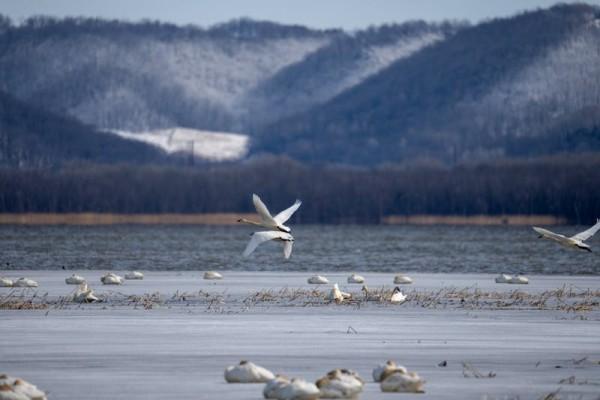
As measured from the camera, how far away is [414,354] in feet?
74.5

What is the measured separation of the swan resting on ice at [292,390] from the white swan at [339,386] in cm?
22

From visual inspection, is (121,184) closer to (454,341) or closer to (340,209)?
(340,209)

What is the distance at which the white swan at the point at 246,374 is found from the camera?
62.2 feet

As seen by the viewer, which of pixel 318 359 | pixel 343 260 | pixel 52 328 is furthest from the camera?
pixel 343 260

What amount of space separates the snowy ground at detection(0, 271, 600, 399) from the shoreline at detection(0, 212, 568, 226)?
139852 mm

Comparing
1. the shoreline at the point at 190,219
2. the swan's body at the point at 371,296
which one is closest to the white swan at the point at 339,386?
the swan's body at the point at 371,296

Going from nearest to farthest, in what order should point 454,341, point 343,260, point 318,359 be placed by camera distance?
point 318,359 < point 454,341 < point 343,260

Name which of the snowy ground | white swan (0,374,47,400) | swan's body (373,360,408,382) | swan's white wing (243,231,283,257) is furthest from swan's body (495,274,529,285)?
white swan (0,374,47,400)

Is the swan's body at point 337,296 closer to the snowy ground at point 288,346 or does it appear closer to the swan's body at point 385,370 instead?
the snowy ground at point 288,346

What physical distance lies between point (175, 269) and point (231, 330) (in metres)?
32.6

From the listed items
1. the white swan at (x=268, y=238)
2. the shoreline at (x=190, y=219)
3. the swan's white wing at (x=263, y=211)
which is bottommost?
the shoreline at (x=190, y=219)

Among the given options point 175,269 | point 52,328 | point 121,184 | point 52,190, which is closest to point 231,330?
point 52,328

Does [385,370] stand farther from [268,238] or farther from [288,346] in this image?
[268,238]

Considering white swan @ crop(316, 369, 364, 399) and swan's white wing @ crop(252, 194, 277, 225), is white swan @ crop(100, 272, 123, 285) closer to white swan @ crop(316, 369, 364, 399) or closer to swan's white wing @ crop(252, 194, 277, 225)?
swan's white wing @ crop(252, 194, 277, 225)
